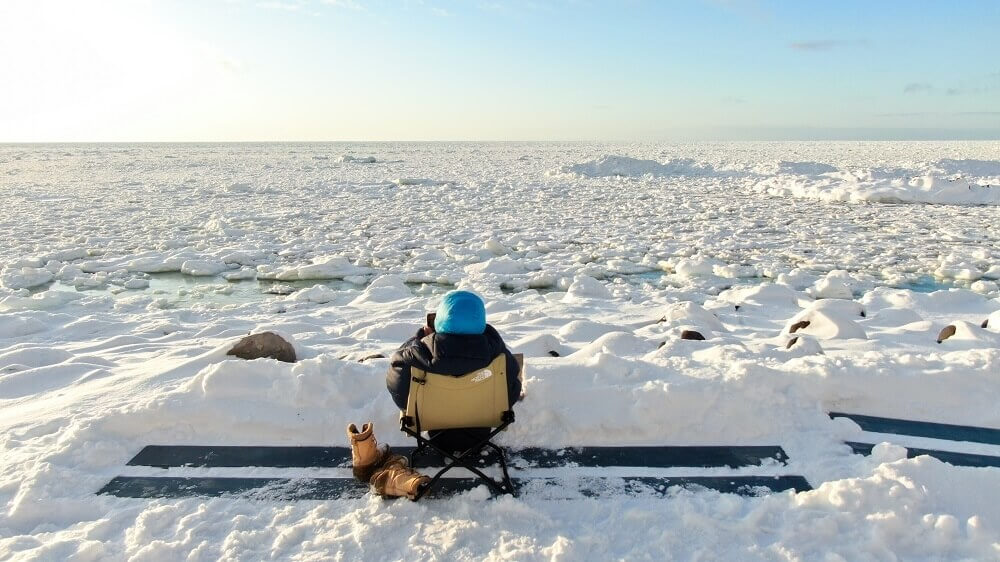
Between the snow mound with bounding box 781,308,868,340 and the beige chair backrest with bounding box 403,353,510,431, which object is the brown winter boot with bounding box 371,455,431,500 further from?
the snow mound with bounding box 781,308,868,340

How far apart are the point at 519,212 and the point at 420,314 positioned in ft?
30.4

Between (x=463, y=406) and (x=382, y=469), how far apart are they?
479 mm

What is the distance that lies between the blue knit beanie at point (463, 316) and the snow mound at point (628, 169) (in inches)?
971

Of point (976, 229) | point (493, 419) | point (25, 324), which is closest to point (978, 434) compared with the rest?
point (493, 419)

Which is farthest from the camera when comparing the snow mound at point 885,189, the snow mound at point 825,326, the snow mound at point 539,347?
the snow mound at point 885,189

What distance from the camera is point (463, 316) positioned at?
2.71m

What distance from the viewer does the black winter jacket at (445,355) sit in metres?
2.70

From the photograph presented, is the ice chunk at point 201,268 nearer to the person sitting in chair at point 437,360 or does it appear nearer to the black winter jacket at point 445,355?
the person sitting in chair at point 437,360

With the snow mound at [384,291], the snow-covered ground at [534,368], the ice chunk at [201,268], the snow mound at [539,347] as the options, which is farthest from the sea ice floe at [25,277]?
the snow mound at [539,347]

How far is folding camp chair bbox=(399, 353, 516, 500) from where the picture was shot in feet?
9.04

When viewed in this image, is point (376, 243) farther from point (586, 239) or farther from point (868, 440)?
point (868, 440)

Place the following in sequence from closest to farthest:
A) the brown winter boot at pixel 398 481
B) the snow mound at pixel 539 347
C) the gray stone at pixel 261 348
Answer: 1. the brown winter boot at pixel 398 481
2. the gray stone at pixel 261 348
3. the snow mound at pixel 539 347

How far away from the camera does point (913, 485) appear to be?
8.10 feet

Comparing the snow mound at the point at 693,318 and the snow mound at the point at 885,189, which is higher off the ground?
the snow mound at the point at 885,189
